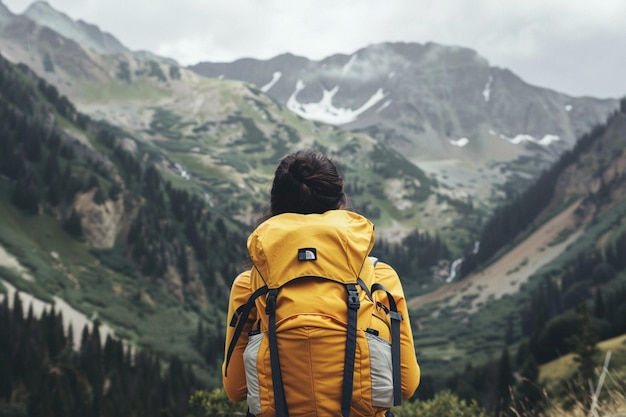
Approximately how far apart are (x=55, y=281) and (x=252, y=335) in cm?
16612

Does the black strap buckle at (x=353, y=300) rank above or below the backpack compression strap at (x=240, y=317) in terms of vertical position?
above

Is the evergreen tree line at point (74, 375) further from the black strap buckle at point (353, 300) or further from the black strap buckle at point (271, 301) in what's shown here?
the black strap buckle at point (353, 300)

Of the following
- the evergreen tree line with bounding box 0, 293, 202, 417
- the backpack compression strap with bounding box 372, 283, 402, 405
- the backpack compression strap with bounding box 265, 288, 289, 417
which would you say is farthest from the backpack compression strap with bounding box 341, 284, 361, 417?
the evergreen tree line with bounding box 0, 293, 202, 417

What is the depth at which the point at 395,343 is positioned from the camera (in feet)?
21.4

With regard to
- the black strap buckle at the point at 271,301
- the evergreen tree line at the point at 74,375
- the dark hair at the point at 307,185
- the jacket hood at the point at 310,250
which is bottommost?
the evergreen tree line at the point at 74,375

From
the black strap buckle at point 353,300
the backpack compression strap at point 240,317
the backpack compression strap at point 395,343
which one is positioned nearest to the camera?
the black strap buckle at point 353,300

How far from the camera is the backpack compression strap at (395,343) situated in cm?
640

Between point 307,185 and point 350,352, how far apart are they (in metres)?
2.01

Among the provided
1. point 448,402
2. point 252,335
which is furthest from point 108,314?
point 252,335

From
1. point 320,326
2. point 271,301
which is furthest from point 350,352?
point 271,301

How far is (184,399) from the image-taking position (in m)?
122

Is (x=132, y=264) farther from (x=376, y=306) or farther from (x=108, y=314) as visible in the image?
(x=376, y=306)

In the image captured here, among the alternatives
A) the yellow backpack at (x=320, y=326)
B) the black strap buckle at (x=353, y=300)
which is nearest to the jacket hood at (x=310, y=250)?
the yellow backpack at (x=320, y=326)

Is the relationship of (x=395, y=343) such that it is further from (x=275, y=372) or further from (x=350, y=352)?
(x=275, y=372)
